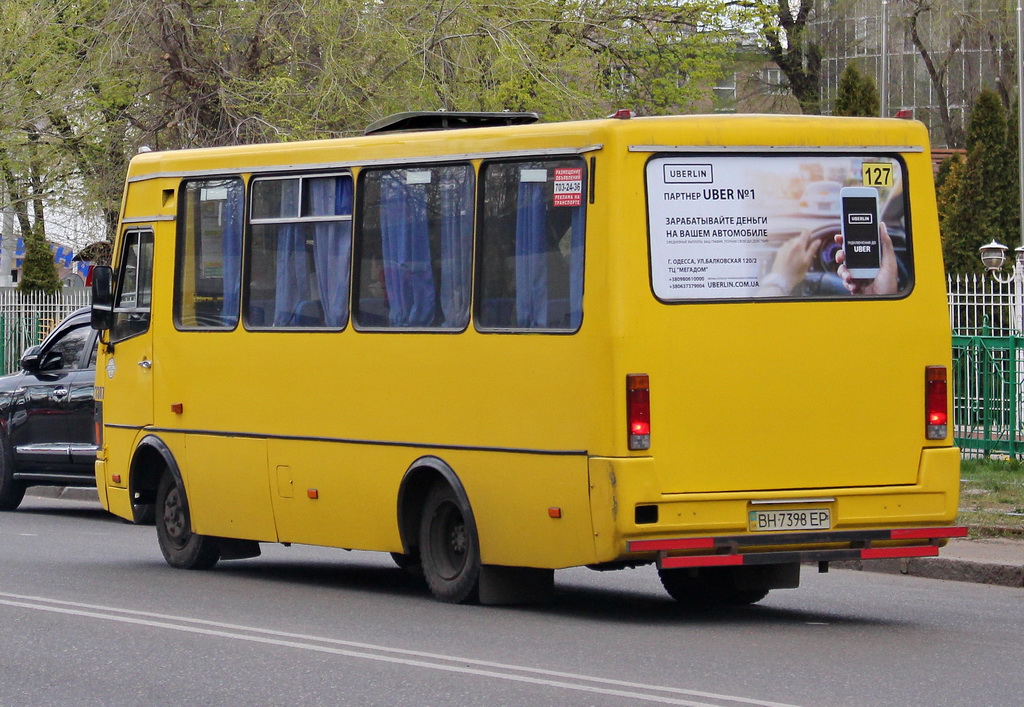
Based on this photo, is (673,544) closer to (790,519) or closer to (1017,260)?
(790,519)

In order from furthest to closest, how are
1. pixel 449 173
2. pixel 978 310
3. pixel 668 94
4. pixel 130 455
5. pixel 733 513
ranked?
pixel 668 94 → pixel 978 310 → pixel 130 455 → pixel 449 173 → pixel 733 513

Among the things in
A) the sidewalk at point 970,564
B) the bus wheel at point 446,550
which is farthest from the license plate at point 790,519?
the sidewalk at point 970,564

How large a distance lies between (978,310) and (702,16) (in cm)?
1598

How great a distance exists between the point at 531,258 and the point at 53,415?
916 centimetres

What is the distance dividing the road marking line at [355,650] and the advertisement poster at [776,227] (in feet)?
7.49

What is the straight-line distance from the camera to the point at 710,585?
418 inches

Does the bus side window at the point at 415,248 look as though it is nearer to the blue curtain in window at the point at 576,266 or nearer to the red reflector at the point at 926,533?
the blue curtain in window at the point at 576,266

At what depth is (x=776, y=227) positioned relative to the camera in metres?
9.48

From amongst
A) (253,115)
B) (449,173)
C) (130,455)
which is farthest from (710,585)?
(253,115)

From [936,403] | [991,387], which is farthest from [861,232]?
[991,387]

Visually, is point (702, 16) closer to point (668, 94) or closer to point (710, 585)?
point (668, 94)

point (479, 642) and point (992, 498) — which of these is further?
point (992, 498)

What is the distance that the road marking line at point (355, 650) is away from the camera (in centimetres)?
735

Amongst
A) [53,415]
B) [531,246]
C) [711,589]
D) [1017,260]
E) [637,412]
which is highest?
[1017,260]
